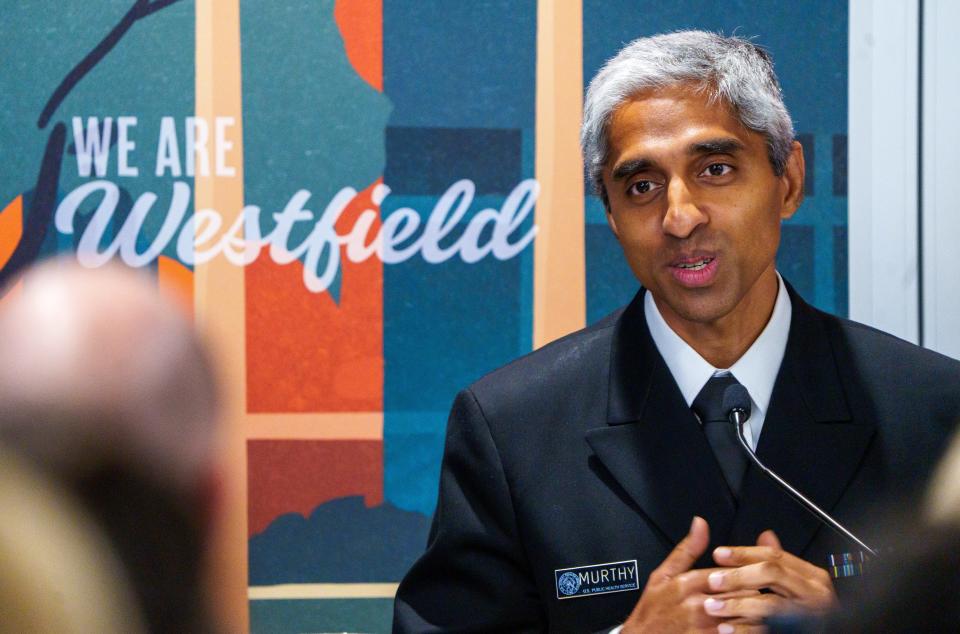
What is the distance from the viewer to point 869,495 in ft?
5.06

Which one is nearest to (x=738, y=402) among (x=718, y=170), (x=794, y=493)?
(x=794, y=493)

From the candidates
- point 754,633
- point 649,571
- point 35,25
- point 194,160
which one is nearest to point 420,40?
point 194,160

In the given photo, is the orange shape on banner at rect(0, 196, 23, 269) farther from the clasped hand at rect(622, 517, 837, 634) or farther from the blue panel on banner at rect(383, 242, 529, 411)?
the clasped hand at rect(622, 517, 837, 634)

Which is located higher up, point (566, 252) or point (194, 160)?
point (194, 160)

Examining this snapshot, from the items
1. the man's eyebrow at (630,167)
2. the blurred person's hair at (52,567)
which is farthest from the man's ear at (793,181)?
the blurred person's hair at (52,567)

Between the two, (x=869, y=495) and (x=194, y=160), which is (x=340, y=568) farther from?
(x=869, y=495)

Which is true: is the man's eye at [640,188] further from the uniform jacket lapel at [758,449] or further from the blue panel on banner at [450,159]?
the blue panel on banner at [450,159]

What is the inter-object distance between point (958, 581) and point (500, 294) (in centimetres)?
149

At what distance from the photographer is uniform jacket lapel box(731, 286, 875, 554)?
4.88 ft

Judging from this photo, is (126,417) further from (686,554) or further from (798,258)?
(798,258)

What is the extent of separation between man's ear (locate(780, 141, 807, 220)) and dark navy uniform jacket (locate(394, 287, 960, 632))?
0.50 ft

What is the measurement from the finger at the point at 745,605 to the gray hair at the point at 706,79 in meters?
0.63

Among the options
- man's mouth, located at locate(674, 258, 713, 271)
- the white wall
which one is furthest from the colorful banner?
man's mouth, located at locate(674, 258, 713, 271)

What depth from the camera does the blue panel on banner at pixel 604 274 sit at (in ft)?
6.41
